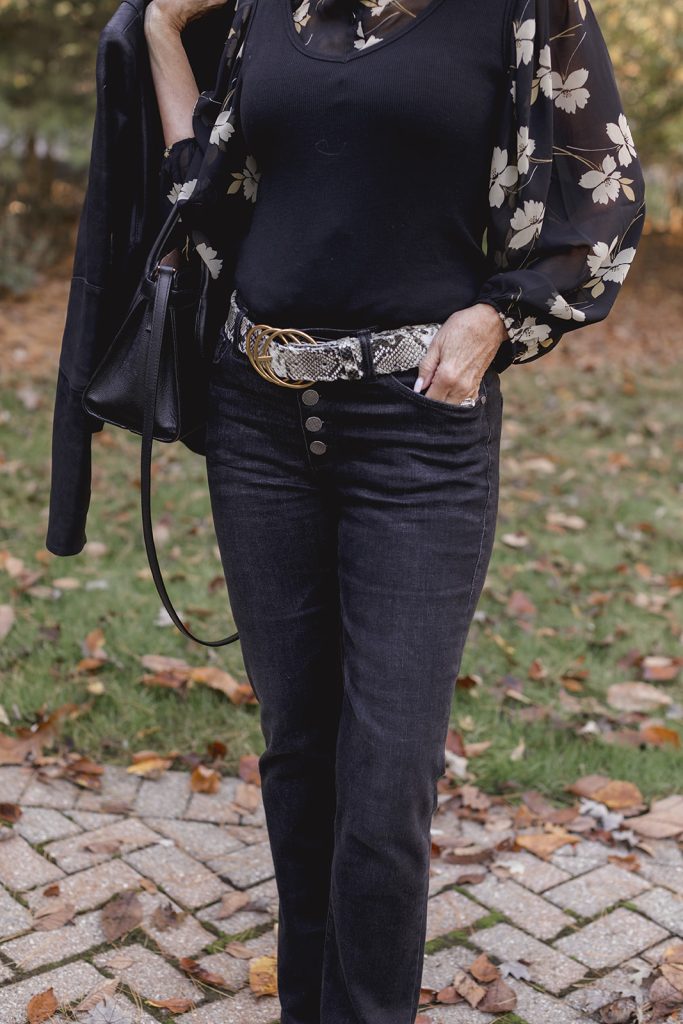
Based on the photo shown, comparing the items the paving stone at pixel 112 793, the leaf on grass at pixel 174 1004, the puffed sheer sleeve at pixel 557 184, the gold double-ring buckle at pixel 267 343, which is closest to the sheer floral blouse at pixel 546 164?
the puffed sheer sleeve at pixel 557 184

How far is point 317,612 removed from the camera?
6.77ft

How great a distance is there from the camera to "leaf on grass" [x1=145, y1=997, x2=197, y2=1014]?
8.02 ft

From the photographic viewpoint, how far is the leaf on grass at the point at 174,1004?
2445 millimetres

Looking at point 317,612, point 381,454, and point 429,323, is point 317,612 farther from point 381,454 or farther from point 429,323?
point 429,323

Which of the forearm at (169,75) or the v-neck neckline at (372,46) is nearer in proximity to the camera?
the v-neck neckline at (372,46)

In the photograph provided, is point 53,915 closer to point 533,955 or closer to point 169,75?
point 533,955

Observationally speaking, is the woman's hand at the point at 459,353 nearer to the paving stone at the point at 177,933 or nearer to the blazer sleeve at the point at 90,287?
the blazer sleeve at the point at 90,287

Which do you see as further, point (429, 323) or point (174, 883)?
point (174, 883)

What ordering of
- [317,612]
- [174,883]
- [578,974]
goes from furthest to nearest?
[174,883]
[578,974]
[317,612]

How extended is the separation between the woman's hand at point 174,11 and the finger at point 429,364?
937mm

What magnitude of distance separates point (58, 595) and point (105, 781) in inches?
47.1

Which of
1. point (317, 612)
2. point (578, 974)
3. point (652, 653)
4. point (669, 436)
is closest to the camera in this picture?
point (317, 612)

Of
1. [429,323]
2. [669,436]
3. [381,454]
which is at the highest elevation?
[429,323]

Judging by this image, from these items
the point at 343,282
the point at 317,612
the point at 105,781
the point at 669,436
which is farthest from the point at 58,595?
the point at 669,436
